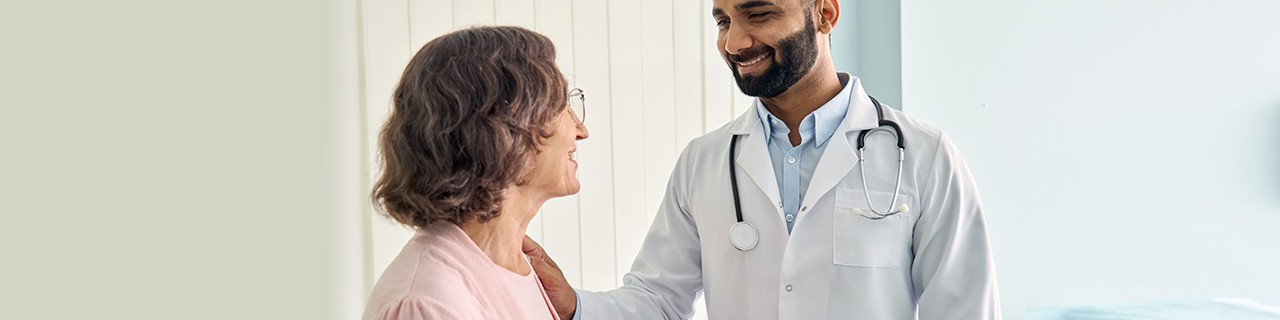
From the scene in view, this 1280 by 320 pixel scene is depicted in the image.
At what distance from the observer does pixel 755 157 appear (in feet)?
5.70

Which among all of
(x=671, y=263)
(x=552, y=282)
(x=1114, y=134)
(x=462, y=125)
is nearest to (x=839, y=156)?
(x=671, y=263)

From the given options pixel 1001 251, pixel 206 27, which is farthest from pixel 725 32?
pixel 1001 251

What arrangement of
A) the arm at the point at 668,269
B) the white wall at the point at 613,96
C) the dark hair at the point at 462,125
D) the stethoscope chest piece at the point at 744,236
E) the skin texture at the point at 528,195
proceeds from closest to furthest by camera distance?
the dark hair at the point at 462,125, the skin texture at the point at 528,195, the stethoscope chest piece at the point at 744,236, the arm at the point at 668,269, the white wall at the point at 613,96

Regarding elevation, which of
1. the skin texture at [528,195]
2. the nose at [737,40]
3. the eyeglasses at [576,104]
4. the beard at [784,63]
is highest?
the nose at [737,40]

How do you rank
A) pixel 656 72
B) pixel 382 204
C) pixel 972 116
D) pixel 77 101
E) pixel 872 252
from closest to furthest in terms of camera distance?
pixel 77 101
pixel 382 204
pixel 872 252
pixel 656 72
pixel 972 116

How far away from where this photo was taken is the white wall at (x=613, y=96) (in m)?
1.92

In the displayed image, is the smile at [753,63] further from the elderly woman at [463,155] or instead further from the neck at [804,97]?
the elderly woman at [463,155]

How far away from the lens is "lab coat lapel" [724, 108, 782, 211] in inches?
67.1

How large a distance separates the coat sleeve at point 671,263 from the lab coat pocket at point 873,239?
0.97 feet

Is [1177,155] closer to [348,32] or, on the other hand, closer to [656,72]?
[656,72]

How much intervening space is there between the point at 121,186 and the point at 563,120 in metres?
0.52

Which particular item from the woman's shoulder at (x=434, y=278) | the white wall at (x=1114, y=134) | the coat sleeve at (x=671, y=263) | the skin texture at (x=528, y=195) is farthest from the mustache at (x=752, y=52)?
the white wall at (x=1114, y=134)

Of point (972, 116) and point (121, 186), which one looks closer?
point (121, 186)

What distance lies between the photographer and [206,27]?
1.48 m
